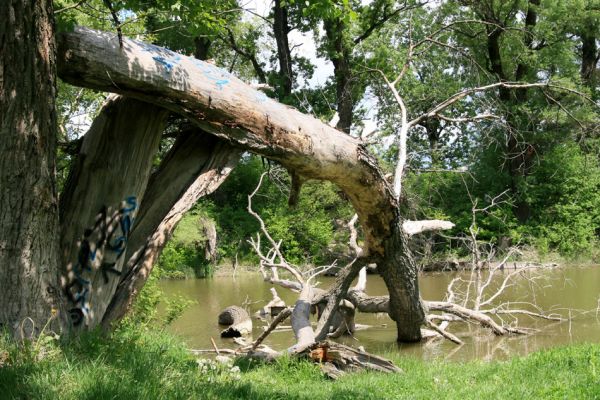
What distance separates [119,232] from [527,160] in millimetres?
23368

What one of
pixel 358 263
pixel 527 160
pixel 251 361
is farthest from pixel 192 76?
pixel 527 160

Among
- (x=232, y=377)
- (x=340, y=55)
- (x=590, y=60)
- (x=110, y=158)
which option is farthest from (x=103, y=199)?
(x=590, y=60)

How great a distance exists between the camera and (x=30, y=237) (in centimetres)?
409

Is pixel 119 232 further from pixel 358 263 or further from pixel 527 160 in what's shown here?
pixel 527 160

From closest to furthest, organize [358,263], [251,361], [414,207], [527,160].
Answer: [251,361]
[358,263]
[414,207]
[527,160]

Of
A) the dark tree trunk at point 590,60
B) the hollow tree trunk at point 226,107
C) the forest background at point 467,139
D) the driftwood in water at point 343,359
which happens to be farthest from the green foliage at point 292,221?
the hollow tree trunk at point 226,107

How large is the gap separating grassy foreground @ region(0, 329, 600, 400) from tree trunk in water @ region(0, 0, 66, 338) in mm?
383

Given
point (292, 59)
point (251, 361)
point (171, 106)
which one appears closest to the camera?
point (171, 106)

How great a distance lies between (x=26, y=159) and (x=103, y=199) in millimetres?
1200

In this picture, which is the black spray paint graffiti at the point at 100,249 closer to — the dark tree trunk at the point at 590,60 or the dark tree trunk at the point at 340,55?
the dark tree trunk at the point at 340,55

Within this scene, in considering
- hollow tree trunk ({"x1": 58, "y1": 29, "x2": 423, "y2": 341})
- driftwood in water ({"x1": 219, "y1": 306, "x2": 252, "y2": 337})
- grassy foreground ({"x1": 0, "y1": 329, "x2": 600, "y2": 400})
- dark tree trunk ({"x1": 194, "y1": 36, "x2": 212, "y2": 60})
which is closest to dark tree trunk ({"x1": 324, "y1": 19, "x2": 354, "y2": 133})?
dark tree trunk ({"x1": 194, "y1": 36, "x2": 212, "y2": 60})

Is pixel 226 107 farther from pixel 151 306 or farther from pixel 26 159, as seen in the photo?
pixel 151 306

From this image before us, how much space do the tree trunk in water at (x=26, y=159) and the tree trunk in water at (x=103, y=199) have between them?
827 millimetres

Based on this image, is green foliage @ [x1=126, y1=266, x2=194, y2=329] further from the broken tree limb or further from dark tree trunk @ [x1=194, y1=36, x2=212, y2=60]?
dark tree trunk @ [x1=194, y1=36, x2=212, y2=60]
